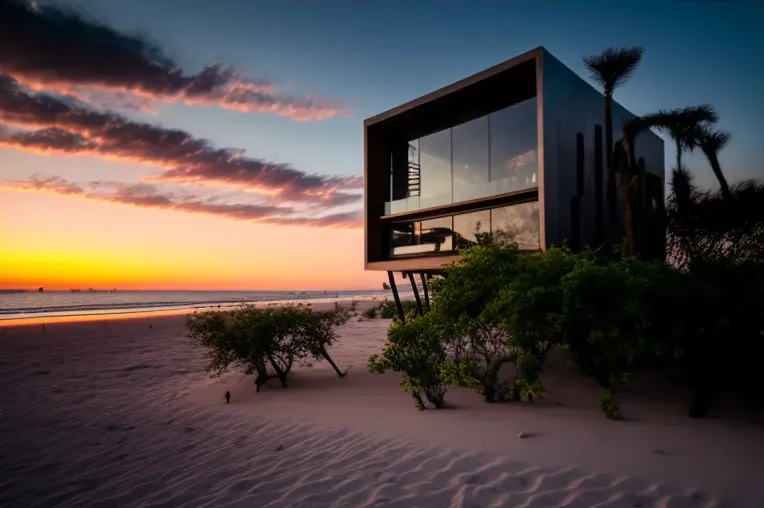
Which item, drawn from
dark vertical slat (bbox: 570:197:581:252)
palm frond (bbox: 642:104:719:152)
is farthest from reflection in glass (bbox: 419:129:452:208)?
palm frond (bbox: 642:104:719:152)

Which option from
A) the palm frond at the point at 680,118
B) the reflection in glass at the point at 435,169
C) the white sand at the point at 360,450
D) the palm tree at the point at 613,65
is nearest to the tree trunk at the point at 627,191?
the palm frond at the point at 680,118

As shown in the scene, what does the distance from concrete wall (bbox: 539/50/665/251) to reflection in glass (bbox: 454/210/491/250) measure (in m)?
2.75

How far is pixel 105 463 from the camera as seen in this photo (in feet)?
21.3

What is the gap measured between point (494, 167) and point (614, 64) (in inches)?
185

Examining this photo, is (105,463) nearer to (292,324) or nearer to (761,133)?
(292,324)

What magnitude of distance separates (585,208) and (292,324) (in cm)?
1085

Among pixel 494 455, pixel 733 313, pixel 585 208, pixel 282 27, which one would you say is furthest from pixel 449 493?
pixel 282 27

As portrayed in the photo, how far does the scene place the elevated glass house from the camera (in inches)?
542

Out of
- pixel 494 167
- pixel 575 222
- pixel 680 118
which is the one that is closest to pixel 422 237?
pixel 494 167

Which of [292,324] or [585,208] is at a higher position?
[585,208]

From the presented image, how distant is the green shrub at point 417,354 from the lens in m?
7.65

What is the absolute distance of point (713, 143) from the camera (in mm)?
14109

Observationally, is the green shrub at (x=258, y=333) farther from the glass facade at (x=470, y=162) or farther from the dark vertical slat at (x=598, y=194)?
the dark vertical slat at (x=598, y=194)

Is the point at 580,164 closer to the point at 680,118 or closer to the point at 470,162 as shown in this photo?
the point at 680,118
